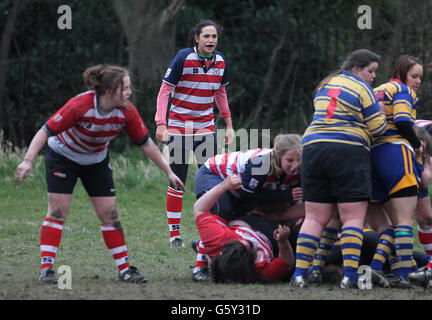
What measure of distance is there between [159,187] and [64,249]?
11.8 feet

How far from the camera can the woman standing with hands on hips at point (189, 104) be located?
6559 mm

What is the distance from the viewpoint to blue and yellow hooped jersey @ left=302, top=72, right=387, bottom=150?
4.69m

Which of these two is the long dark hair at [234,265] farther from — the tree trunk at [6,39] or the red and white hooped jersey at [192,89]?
the tree trunk at [6,39]

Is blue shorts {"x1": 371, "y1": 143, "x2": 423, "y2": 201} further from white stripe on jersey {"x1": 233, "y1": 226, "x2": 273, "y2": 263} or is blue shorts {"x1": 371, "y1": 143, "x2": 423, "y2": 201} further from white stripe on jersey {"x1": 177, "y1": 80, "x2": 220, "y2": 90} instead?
white stripe on jersey {"x1": 177, "y1": 80, "x2": 220, "y2": 90}

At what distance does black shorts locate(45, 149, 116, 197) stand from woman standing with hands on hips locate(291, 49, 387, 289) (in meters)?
1.38

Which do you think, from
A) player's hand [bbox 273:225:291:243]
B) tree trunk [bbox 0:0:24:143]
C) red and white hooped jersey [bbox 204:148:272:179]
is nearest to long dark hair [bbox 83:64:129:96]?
red and white hooped jersey [bbox 204:148:272:179]

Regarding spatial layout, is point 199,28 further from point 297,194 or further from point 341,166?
point 341,166

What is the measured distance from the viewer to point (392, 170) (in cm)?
486

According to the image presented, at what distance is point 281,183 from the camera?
527cm

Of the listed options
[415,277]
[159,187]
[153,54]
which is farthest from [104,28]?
[415,277]

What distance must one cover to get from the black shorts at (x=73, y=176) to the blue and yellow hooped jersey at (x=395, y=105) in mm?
1940

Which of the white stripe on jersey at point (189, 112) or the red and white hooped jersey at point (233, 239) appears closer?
the red and white hooped jersey at point (233, 239)

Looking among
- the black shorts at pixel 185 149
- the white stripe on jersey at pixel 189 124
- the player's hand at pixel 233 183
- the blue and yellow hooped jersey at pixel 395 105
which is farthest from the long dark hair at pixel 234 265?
the white stripe on jersey at pixel 189 124

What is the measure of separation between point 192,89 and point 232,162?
148cm
